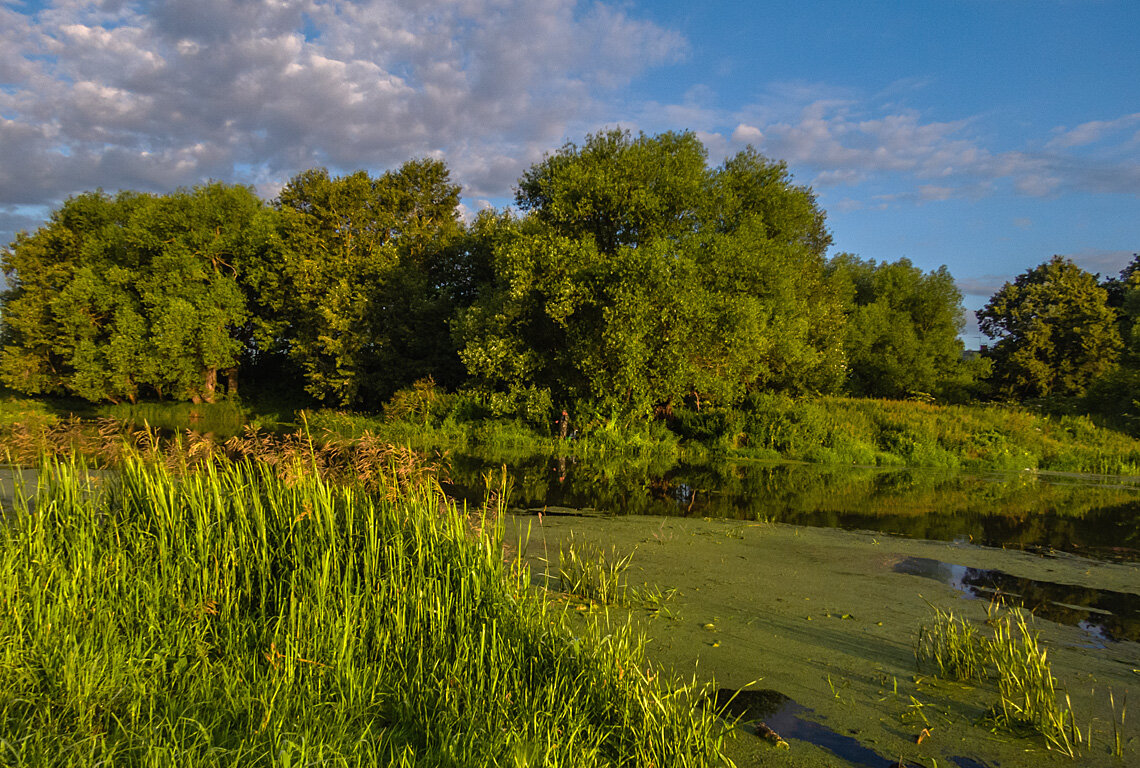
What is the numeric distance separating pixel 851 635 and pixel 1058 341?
33.5 m

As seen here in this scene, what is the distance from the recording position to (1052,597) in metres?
7.04

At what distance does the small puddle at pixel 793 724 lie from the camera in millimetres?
3736

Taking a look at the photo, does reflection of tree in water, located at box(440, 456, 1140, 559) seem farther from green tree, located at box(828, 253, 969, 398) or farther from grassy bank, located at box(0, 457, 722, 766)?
green tree, located at box(828, 253, 969, 398)

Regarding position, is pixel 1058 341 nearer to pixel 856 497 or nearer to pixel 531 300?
pixel 856 497

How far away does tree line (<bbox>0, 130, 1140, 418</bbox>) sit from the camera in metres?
19.1

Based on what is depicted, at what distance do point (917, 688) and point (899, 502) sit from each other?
31.0ft

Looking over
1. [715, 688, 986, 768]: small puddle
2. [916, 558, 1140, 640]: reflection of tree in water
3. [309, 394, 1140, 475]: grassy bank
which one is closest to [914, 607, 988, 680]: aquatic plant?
[715, 688, 986, 768]: small puddle

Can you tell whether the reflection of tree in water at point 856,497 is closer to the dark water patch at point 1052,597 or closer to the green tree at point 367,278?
the dark water patch at point 1052,597

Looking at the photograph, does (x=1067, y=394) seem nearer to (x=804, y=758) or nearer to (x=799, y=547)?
(x=799, y=547)

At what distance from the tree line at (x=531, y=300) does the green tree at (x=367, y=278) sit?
92 mm

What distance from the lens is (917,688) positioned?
4.57m

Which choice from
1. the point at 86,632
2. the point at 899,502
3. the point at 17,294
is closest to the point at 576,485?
the point at 899,502

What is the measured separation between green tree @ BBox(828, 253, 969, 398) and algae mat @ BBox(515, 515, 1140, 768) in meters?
25.4

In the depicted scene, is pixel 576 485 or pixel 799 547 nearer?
pixel 799 547
